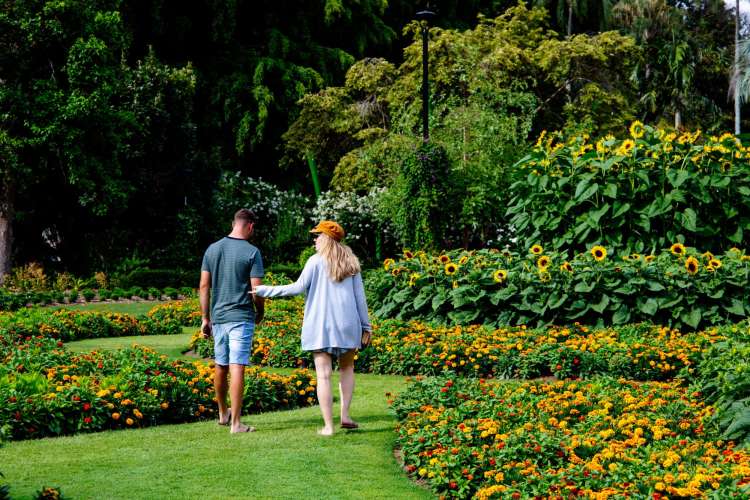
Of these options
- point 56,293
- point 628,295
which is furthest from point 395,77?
point 628,295

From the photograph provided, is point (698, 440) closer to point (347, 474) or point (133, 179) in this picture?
point (347, 474)

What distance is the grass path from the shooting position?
501 centimetres

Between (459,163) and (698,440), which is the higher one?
(459,163)

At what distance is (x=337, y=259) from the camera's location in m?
6.27

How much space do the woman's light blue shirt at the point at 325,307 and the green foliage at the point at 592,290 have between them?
408 centimetres

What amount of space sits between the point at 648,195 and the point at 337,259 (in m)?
5.67

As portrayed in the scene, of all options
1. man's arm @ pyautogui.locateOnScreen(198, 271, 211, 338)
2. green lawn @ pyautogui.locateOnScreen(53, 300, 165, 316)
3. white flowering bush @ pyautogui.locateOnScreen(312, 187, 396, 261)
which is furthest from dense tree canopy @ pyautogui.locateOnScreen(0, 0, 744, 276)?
man's arm @ pyautogui.locateOnScreen(198, 271, 211, 338)

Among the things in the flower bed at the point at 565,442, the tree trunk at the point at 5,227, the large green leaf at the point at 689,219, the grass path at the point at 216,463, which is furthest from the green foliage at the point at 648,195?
the tree trunk at the point at 5,227

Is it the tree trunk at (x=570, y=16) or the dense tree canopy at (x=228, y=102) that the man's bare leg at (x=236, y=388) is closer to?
the dense tree canopy at (x=228, y=102)

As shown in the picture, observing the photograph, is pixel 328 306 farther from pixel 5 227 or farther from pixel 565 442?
pixel 5 227

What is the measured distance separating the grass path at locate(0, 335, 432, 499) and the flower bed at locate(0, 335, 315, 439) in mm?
218

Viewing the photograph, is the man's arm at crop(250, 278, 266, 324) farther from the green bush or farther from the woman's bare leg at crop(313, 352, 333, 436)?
the green bush

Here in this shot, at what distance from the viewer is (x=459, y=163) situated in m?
20.0

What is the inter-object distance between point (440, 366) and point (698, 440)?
3.34 m
